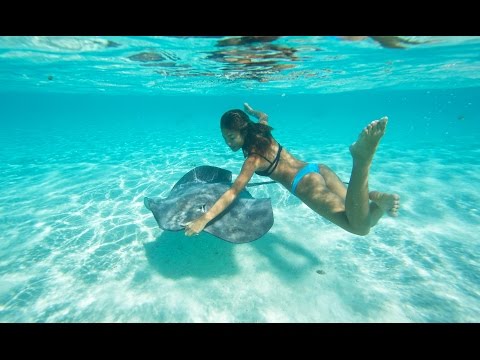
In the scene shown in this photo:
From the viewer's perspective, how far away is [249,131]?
17.5 ft

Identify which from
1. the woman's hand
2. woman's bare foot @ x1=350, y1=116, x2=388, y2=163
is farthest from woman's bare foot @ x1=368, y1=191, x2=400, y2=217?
the woman's hand

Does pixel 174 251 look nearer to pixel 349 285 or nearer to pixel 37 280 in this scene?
pixel 37 280

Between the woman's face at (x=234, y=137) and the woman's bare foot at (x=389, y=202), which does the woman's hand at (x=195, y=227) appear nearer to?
the woman's face at (x=234, y=137)

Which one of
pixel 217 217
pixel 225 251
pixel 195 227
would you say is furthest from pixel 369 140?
pixel 225 251

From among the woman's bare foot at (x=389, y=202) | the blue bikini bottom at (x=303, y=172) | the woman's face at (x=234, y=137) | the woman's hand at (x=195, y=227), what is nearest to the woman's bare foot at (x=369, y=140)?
the woman's bare foot at (x=389, y=202)

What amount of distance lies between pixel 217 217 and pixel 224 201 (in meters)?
0.39

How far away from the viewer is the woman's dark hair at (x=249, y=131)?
5.27 m

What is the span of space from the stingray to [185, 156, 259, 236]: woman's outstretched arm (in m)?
0.26

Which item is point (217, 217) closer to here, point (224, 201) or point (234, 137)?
point (224, 201)

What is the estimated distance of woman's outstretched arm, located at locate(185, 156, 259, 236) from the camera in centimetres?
434

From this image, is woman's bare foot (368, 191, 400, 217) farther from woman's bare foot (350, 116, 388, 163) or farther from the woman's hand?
the woman's hand

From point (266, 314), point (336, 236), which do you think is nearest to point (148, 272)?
point (266, 314)

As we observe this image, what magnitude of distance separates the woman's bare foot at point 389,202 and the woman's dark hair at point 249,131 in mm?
2317
